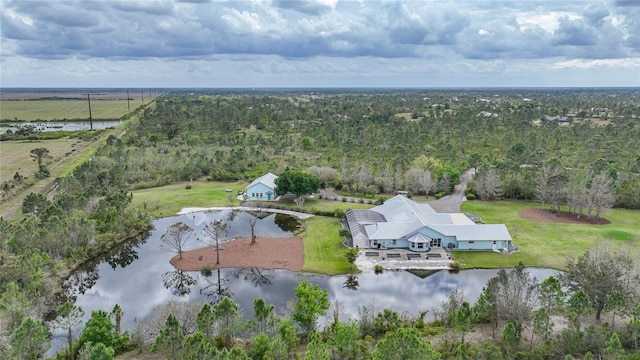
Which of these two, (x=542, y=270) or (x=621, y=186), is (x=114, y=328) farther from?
(x=621, y=186)

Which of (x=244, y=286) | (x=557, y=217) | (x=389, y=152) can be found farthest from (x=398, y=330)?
(x=389, y=152)

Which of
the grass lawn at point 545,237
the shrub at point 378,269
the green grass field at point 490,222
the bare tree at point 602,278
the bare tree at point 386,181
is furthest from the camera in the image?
the bare tree at point 386,181

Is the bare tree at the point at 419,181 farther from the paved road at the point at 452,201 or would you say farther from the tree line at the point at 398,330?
the tree line at the point at 398,330

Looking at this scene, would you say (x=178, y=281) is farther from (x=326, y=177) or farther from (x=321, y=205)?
(x=326, y=177)

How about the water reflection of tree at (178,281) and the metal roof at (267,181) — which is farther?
the metal roof at (267,181)

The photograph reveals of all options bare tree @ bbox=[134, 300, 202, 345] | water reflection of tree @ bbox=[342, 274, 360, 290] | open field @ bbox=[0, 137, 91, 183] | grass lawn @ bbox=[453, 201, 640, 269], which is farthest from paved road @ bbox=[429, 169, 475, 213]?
open field @ bbox=[0, 137, 91, 183]

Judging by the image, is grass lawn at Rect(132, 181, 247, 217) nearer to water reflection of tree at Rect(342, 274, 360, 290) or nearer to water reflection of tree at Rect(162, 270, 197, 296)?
water reflection of tree at Rect(162, 270, 197, 296)

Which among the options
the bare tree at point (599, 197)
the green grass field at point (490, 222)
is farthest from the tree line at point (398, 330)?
the bare tree at point (599, 197)

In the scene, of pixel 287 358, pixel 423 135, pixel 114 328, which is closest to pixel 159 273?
Answer: pixel 114 328
